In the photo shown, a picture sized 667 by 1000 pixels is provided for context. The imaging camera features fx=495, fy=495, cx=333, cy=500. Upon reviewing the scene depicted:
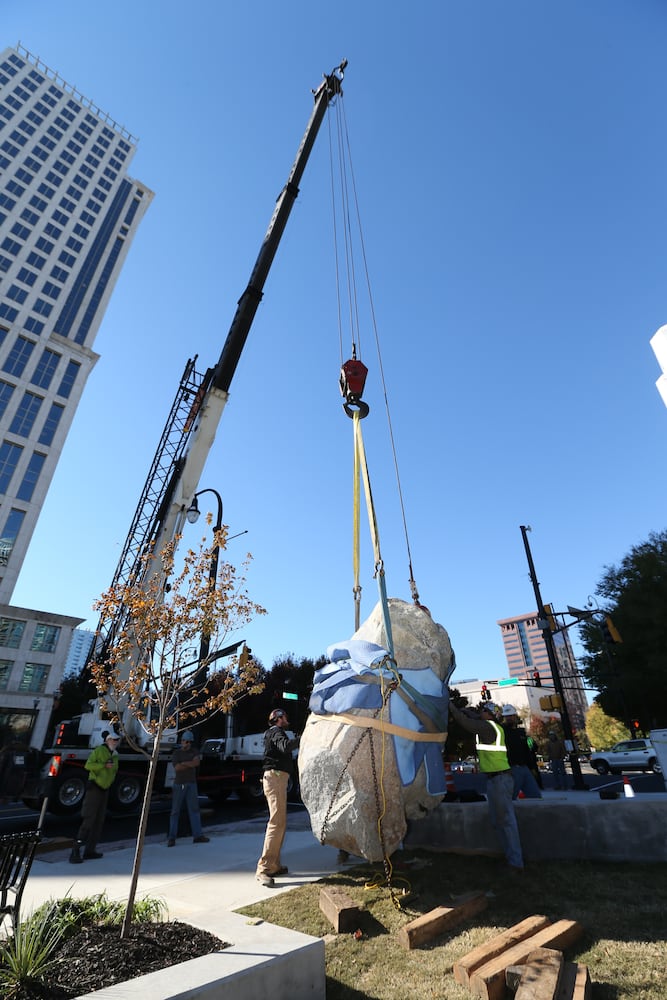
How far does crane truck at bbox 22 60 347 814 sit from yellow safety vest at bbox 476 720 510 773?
8.48 metres

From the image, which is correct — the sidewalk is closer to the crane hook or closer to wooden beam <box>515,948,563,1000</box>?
wooden beam <box>515,948,563,1000</box>

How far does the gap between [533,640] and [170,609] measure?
191785 mm

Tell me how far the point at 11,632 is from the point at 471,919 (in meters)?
41.4

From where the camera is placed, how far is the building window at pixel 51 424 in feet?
159

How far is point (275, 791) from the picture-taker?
20.4 feet

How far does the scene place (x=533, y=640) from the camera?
6914 inches

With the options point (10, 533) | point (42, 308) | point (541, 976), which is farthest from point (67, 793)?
point (42, 308)

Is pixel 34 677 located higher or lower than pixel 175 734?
higher

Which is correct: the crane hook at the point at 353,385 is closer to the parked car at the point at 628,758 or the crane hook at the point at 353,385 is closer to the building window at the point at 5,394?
the parked car at the point at 628,758

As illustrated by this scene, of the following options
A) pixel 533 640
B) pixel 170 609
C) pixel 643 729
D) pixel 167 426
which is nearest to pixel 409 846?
pixel 170 609

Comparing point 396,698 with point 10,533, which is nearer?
point 396,698

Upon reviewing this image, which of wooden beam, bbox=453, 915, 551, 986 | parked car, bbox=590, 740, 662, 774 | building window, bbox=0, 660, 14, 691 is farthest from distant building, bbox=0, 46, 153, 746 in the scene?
wooden beam, bbox=453, 915, 551, 986

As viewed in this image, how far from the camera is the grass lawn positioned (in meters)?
3.27

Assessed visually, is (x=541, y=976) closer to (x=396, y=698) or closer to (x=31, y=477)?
(x=396, y=698)
